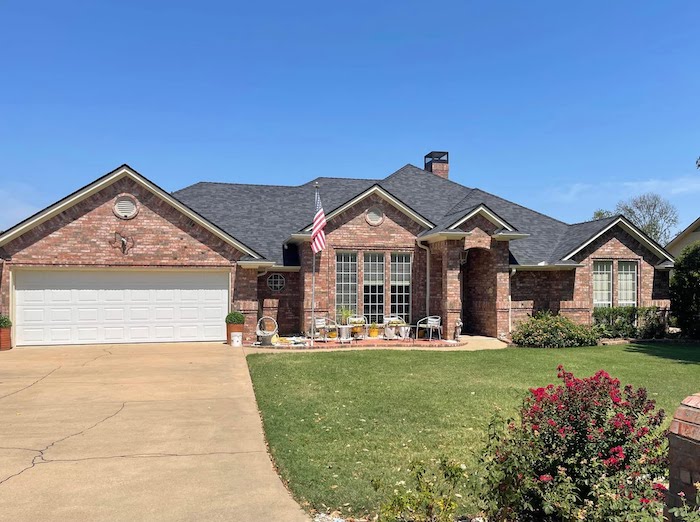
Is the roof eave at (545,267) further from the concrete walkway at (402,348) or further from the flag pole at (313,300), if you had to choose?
the flag pole at (313,300)

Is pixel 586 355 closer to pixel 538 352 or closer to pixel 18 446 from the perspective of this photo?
pixel 538 352

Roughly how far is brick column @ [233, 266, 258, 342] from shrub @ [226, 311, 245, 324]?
594 mm

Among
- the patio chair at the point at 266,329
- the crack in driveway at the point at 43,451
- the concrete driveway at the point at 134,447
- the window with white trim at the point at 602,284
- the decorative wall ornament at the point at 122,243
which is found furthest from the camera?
the window with white trim at the point at 602,284

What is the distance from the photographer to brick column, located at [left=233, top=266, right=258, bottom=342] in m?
17.4

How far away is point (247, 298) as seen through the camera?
57.6 feet

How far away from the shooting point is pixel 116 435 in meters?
7.21

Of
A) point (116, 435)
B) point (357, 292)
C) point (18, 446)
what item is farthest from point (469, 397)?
point (357, 292)

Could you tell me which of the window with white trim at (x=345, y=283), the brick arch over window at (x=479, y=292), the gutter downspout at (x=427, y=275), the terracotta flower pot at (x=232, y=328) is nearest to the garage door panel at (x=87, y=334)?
the terracotta flower pot at (x=232, y=328)

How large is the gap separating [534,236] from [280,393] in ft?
52.0

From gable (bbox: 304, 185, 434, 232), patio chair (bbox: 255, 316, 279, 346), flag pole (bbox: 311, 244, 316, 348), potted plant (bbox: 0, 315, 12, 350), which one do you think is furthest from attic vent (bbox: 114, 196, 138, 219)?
flag pole (bbox: 311, 244, 316, 348)

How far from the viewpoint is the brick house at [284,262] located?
16.2 metres

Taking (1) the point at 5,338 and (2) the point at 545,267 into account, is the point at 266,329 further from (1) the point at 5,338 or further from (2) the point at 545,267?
(2) the point at 545,267

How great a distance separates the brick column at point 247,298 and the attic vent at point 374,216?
4636 millimetres

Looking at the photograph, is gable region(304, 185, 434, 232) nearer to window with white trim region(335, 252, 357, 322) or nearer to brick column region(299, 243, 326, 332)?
brick column region(299, 243, 326, 332)
